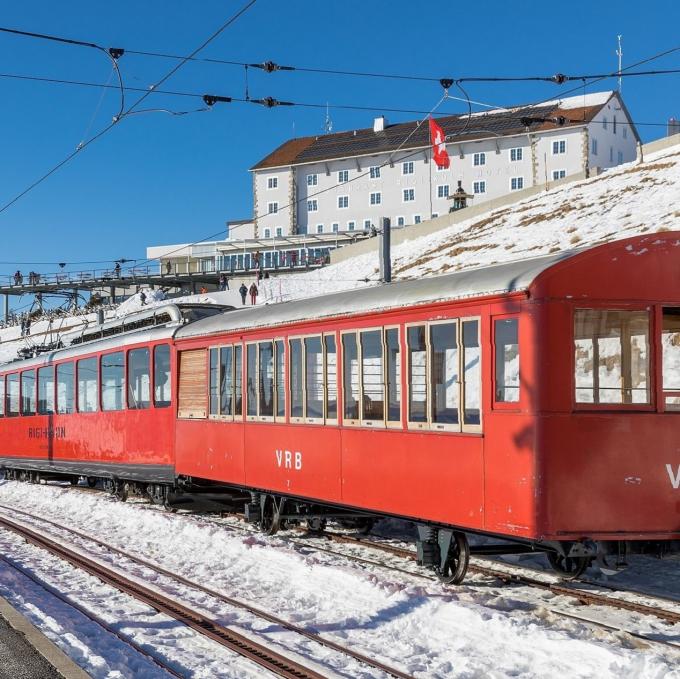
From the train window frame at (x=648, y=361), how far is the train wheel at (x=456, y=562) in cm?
186

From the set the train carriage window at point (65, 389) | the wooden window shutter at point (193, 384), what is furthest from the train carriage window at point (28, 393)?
the wooden window shutter at point (193, 384)

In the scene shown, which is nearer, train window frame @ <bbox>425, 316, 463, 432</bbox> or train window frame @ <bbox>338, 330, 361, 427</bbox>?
train window frame @ <bbox>425, 316, 463, 432</bbox>

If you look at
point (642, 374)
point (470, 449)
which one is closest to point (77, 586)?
point (470, 449)

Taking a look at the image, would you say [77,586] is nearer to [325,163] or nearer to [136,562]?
[136,562]

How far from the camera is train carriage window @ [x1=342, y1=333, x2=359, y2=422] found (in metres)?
10.3

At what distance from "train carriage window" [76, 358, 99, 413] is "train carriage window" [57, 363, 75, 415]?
0.48m

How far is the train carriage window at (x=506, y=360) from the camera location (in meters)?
8.25

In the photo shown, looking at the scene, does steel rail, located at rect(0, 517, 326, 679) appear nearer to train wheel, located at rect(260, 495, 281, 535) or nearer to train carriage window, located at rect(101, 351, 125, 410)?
train wheel, located at rect(260, 495, 281, 535)

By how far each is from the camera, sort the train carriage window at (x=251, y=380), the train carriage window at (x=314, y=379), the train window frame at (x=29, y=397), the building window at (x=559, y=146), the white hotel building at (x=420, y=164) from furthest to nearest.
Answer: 1. the white hotel building at (x=420, y=164)
2. the building window at (x=559, y=146)
3. the train window frame at (x=29, y=397)
4. the train carriage window at (x=251, y=380)
5. the train carriage window at (x=314, y=379)

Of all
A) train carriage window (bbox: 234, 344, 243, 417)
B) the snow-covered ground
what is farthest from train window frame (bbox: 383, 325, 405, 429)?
train carriage window (bbox: 234, 344, 243, 417)

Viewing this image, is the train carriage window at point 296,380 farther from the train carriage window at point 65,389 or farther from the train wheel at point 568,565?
the train carriage window at point 65,389

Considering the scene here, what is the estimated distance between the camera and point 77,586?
10.0m

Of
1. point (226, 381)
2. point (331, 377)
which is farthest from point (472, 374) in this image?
point (226, 381)

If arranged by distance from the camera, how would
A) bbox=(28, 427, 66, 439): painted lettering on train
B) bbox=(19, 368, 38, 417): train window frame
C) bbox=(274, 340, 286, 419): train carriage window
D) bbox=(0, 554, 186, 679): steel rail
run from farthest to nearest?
bbox=(19, 368, 38, 417): train window frame
bbox=(28, 427, 66, 439): painted lettering on train
bbox=(274, 340, 286, 419): train carriage window
bbox=(0, 554, 186, 679): steel rail
